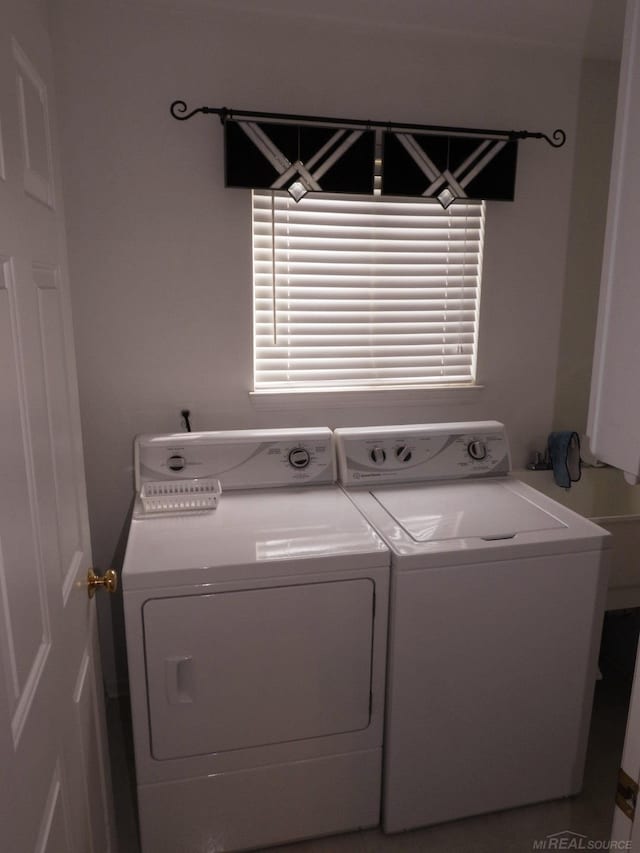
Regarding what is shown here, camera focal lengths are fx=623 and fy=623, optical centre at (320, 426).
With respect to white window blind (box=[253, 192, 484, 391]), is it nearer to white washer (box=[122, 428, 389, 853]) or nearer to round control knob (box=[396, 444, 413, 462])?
round control knob (box=[396, 444, 413, 462])

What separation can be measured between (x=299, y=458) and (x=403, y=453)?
38 cm

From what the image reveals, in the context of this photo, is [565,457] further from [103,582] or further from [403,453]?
[103,582]

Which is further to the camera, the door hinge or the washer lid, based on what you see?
the washer lid

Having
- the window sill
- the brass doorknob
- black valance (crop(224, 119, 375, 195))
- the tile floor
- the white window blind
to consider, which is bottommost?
the tile floor

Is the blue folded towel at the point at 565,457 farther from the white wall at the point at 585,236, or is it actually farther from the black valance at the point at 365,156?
the black valance at the point at 365,156

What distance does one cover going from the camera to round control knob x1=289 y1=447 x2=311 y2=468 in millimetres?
2178

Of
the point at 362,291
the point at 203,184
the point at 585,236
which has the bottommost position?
the point at 362,291

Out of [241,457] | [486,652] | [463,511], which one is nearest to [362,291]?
[241,457]

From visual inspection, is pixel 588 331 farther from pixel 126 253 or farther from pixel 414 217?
pixel 126 253

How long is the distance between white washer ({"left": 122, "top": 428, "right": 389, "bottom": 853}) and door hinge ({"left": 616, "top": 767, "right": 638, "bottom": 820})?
2.95 feet

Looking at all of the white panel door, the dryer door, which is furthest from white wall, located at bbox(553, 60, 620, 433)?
the white panel door

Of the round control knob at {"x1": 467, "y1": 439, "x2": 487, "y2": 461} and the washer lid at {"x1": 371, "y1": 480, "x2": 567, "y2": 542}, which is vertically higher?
the round control knob at {"x1": 467, "y1": 439, "x2": 487, "y2": 461}

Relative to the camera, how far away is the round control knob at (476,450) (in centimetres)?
230

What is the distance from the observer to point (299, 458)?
218 centimetres
